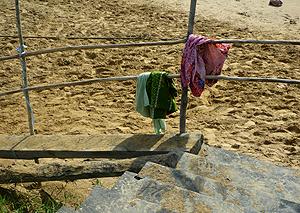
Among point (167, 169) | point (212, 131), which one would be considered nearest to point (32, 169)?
point (167, 169)

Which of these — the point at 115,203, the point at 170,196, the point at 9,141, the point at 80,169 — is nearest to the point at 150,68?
the point at 9,141

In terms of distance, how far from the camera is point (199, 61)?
3.42 meters

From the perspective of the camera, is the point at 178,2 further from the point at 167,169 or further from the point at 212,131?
the point at 167,169

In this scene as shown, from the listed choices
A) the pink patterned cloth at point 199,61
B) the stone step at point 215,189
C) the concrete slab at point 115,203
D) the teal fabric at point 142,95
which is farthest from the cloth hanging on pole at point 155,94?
the concrete slab at point 115,203

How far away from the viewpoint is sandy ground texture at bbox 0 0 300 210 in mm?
5230

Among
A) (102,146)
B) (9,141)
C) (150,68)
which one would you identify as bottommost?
(150,68)

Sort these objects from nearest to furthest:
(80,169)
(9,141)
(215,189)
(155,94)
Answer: (215,189)
(80,169)
(155,94)
(9,141)

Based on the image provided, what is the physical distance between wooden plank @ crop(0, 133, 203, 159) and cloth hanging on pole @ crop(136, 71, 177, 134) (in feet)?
0.74

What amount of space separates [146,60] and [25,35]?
2272 mm

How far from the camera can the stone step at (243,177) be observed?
10.1 ft

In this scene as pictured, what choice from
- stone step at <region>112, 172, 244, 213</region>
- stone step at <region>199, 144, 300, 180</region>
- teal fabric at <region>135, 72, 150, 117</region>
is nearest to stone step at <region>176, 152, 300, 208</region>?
stone step at <region>199, 144, 300, 180</region>

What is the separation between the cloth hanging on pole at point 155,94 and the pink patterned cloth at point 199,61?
16cm

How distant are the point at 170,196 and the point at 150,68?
4.13 metres

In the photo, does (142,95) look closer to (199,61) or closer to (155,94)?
(155,94)
